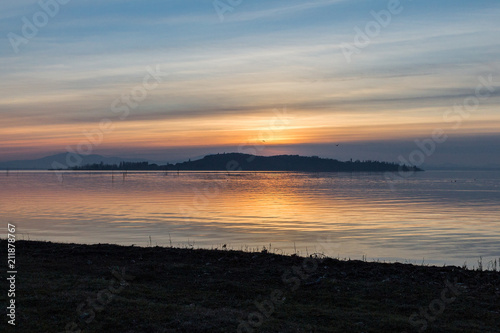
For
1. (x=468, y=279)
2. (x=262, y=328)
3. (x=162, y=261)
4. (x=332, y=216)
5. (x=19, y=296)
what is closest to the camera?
(x=262, y=328)

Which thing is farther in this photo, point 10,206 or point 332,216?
point 10,206

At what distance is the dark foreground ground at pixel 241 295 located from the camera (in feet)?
31.3

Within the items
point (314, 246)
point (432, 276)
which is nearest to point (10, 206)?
point (314, 246)

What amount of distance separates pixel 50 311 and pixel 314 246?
13.9 meters

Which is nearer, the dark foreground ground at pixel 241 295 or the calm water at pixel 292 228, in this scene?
the dark foreground ground at pixel 241 295

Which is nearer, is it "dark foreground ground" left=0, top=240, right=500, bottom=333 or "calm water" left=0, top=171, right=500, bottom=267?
"dark foreground ground" left=0, top=240, right=500, bottom=333

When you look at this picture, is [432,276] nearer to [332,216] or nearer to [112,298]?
[112,298]

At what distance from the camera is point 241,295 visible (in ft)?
38.4

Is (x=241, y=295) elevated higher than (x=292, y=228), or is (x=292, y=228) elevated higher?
(x=292, y=228)

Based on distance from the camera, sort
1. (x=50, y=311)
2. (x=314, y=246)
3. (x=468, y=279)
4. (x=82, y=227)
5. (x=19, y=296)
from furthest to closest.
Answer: (x=82, y=227)
(x=314, y=246)
(x=468, y=279)
(x=19, y=296)
(x=50, y=311)

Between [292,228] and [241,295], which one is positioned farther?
[292,228]

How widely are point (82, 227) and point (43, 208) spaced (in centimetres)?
1400

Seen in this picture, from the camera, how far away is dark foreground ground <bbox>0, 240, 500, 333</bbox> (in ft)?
31.3

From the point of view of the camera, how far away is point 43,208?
40750 mm
